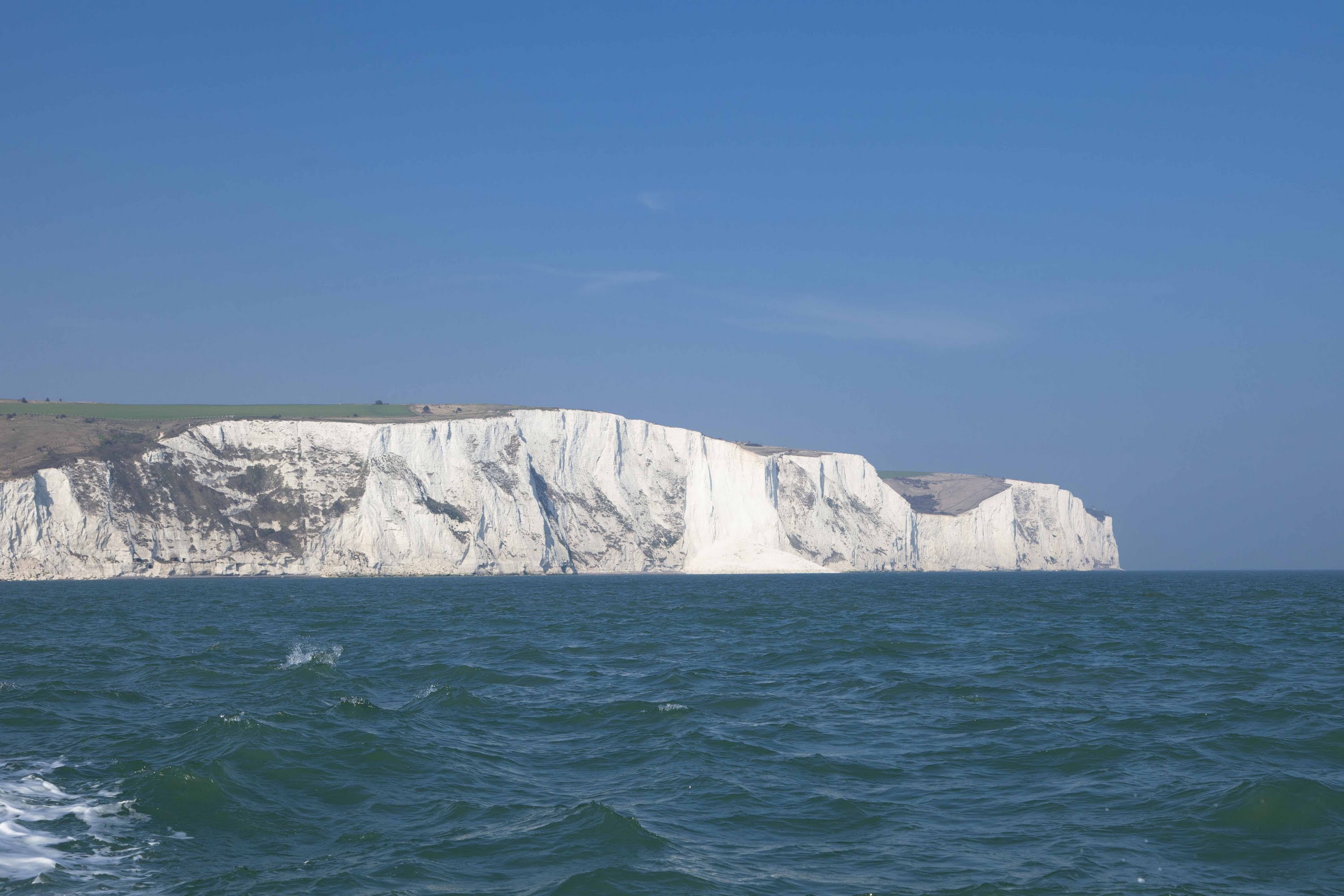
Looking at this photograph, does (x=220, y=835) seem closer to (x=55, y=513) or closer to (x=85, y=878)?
(x=85, y=878)

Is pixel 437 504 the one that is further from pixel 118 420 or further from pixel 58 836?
pixel 58 836

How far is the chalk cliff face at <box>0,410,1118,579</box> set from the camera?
86.8m

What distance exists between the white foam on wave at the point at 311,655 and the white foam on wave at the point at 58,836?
9834mm

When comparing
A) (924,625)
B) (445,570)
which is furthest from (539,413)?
(924,625)

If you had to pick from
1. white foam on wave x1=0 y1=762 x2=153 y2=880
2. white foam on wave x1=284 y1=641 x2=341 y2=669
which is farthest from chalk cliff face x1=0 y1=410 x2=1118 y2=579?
white foam on wave x1=0 y1=762 x2=153 y2=880

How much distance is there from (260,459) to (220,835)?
96.4 meters

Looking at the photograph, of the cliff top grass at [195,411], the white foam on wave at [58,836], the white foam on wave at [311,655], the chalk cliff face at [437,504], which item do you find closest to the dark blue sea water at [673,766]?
the white foam on wave at [58,836]

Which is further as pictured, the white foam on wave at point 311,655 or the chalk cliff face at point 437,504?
the chalk cliff face at point 437,504

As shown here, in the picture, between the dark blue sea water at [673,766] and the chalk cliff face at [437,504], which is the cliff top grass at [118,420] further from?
the dark blue sea water at [673,766]

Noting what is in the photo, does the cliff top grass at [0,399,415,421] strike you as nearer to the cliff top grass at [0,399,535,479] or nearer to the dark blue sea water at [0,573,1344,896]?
the cliff top grass at [0,399,535,479]

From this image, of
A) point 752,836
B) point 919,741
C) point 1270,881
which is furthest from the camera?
point 919,741

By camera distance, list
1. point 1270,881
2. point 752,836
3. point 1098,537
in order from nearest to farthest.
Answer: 1. point 1270,881
2. point 752,836
3. point 1098,537

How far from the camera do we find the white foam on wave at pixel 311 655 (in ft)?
72.4

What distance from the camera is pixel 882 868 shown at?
9055 millimetres
